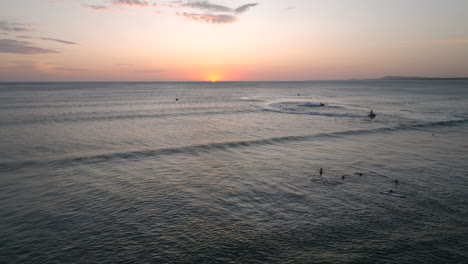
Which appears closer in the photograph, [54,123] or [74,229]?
[74,229]

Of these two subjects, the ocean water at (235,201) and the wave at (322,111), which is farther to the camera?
the wave at (322,111)

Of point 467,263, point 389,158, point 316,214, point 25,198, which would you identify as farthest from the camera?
point 389,158

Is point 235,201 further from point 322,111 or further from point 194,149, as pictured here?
point 322,111

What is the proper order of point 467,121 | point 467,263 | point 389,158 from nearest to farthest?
point 467,263 < point 389,158 < point 467,121

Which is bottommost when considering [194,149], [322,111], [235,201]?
[235,201]

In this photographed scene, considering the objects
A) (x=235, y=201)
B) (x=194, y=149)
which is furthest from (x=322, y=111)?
(x=235, y=201)

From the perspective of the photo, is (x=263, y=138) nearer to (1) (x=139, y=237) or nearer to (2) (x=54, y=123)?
(1) (x=139, y=237)

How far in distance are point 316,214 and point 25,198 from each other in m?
16.6

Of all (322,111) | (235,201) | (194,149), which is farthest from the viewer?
(322,111)

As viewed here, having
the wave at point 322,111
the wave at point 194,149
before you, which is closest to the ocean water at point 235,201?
the wave at point 194,149

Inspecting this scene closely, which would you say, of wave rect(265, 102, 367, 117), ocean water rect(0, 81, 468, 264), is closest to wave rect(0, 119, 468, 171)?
ocean water rect(0, 81, 468, 264)

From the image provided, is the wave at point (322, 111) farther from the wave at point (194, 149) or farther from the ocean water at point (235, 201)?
the ocean water at point (235, 201)

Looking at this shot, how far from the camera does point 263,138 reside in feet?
108

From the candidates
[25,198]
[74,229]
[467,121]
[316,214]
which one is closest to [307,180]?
[316,214]
